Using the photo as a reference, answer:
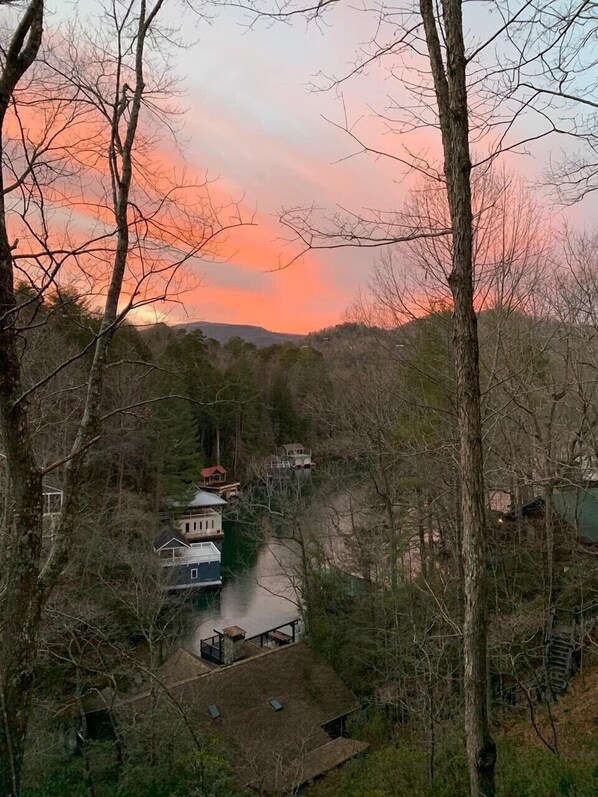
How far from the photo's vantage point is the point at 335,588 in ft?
39.9

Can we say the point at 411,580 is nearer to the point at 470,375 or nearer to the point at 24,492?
the point at 470,375

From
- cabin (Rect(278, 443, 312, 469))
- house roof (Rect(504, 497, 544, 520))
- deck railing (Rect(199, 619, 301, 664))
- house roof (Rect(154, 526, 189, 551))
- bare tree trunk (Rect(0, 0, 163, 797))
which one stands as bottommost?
deck railing (Rect(199, 619, 301, 664))

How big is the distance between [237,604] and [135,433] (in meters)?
6.18

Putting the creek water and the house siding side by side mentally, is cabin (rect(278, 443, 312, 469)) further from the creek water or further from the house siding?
the house siding

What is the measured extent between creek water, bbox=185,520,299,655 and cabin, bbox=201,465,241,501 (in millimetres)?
6267

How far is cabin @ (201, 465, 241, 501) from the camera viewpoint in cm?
2700

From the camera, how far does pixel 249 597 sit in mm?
17016

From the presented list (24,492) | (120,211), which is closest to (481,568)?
(24,492)

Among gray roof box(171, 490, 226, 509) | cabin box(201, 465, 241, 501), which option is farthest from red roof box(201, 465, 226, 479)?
gray roof box(171, 490, 226, 509)

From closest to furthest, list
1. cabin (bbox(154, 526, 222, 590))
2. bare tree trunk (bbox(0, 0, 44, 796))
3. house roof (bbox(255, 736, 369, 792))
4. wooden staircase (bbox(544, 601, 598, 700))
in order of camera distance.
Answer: bare tree trunk (bbox(0, 0, 44, 796)) → house roof (bbox(255, 736, 369, 792)) → wooden staircase (bbox(544, 601, 598, 700)) → cabin (bbox(154, 526, 222, 590))

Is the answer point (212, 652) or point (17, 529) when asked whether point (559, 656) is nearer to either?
point (212, 652)

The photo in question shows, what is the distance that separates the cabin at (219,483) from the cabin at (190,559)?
821 cm

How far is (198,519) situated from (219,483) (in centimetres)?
564

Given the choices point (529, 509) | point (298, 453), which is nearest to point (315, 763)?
point (529, 509)
